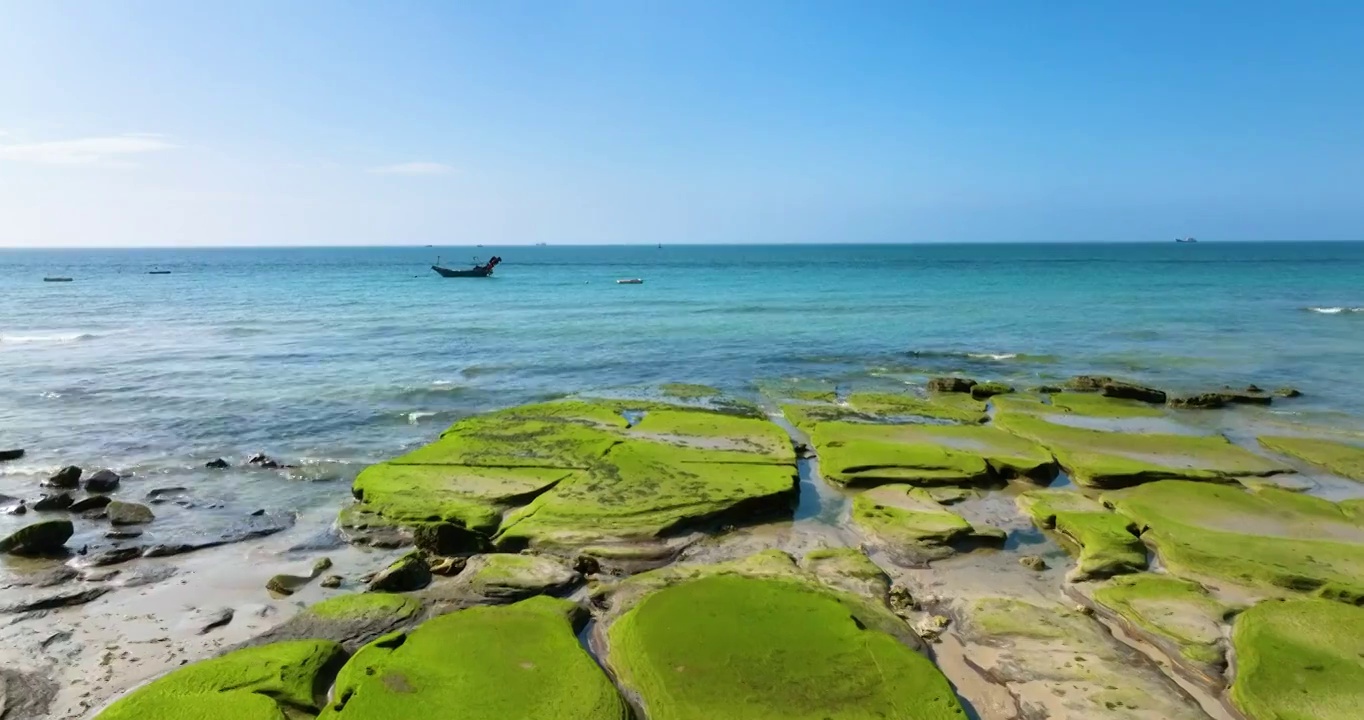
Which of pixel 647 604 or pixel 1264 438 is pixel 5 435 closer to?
pixel 647 604

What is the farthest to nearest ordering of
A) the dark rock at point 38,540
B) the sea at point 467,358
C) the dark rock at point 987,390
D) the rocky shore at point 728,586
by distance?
the dark rock at point 987,390
the sea at point 467,358
the dark rock at point 38,540
the rocky shore at point 728,586

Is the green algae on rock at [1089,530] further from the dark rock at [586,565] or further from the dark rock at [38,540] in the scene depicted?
the dark rock at [38,540]

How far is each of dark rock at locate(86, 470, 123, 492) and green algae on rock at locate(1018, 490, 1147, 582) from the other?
50.7ft

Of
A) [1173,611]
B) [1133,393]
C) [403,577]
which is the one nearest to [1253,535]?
[1173,611]

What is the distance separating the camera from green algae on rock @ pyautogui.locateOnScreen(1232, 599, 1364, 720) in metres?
6.85

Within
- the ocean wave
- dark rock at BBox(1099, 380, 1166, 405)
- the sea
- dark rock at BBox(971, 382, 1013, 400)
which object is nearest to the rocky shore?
the sea

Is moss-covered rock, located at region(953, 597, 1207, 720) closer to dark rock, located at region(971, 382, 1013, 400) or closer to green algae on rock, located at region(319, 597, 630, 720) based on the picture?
green algae on rock, located at region(319, 597, 630, 720)

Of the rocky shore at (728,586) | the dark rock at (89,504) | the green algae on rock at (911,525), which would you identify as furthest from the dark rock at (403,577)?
the dark rock at (89,504)

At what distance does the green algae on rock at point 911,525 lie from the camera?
10.6 metres

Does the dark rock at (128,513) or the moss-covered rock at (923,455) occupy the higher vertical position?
the moss-covered rock at (923,455)

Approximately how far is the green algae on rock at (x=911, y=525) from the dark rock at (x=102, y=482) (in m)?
12.8

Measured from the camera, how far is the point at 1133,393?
68.1ft

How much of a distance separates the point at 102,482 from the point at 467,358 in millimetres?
15826

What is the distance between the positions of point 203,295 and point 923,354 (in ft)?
199
